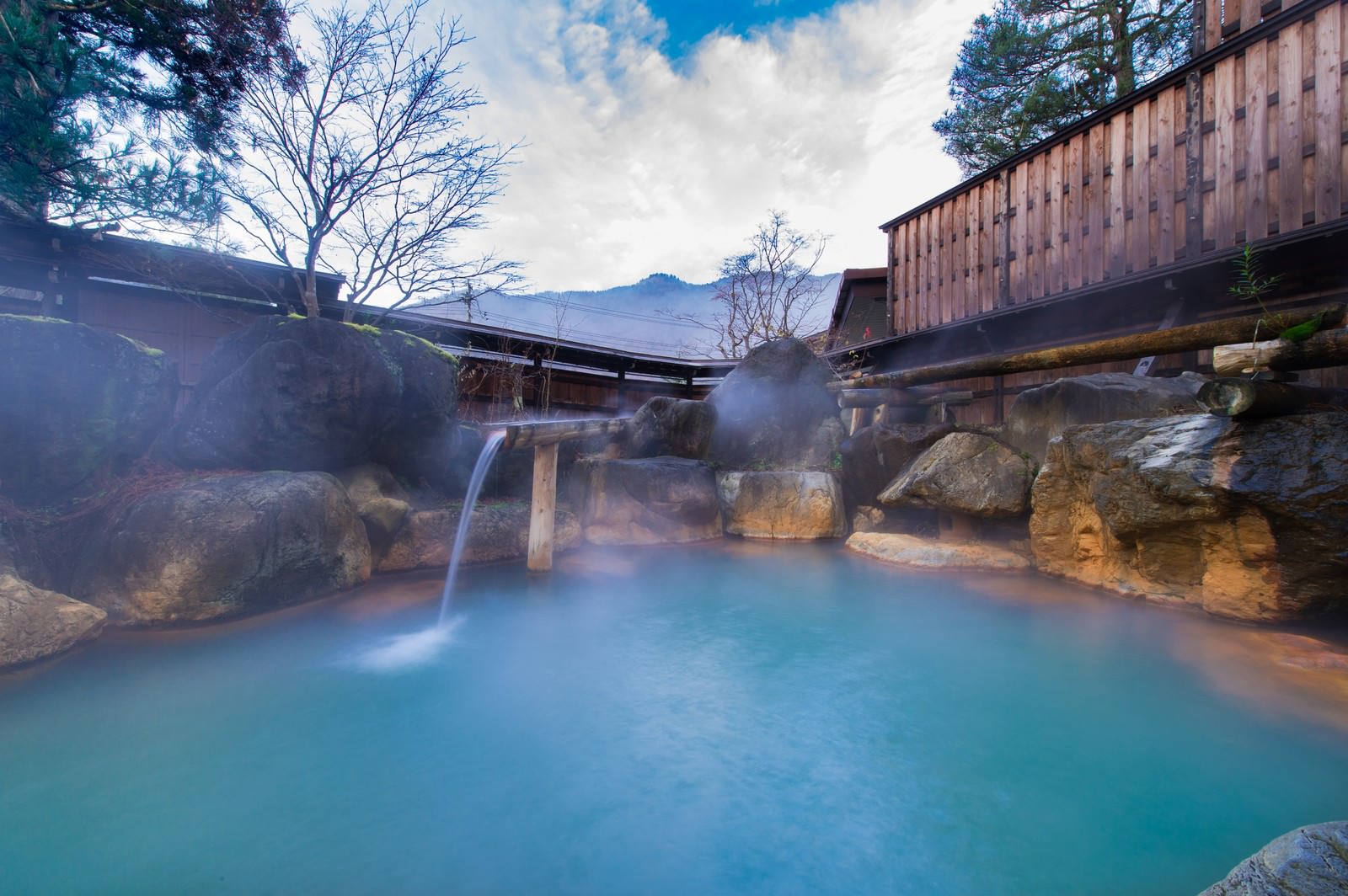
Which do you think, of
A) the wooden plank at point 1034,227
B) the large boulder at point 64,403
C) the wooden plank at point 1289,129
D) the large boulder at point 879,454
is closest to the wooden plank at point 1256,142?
the wooden plank at point 1289,129

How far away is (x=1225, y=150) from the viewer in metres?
6.44

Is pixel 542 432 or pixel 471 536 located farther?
pixel 471 536

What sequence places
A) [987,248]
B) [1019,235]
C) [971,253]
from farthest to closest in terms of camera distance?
[971,253] → [987,248] → [1019,235]

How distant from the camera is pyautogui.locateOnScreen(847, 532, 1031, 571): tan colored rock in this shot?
723cm

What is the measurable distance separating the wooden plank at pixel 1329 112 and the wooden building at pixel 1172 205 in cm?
1

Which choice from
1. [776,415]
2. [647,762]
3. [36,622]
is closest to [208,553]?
[36,622]

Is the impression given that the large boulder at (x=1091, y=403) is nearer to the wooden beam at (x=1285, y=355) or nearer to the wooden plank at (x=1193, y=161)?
the wooden beam at (x=1285, y=355)

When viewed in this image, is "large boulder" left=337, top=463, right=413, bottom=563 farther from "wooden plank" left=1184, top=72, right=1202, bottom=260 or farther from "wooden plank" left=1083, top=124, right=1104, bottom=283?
"wooden plank" left=1184, top=72, right=1202, bottom=260

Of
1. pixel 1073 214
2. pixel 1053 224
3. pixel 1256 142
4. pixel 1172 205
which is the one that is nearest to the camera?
pixel 1256 142

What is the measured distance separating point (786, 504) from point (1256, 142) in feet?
23.2

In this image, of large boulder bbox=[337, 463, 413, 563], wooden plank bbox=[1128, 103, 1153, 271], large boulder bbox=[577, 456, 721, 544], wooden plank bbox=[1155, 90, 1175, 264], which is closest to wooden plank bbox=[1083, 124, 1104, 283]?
wooden plank bbox=[1128, 103, 1153, 271]

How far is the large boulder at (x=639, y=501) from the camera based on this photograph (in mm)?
9219

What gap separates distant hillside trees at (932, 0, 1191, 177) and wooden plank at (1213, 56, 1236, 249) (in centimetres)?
474

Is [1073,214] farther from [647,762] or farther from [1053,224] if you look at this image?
[647,762]
